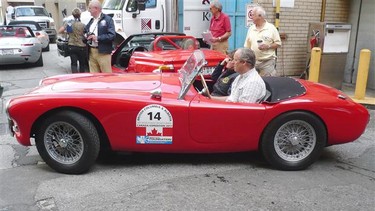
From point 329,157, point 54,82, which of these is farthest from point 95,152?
point 329,157

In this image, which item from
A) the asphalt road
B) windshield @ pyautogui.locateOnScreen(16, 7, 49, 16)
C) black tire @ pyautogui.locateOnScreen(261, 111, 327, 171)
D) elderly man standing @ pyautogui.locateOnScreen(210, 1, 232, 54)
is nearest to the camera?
the asphalt road

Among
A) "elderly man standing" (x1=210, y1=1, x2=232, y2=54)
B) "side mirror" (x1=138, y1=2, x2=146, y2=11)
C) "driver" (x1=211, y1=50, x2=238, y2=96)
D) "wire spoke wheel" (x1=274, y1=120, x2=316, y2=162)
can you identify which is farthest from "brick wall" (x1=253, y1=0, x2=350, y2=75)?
"wire spoke wheel" (x1=274, y1=120, x2=316, y2=162)

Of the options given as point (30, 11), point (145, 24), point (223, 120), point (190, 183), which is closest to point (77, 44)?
point (145, 24)

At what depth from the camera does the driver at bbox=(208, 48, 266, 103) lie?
12.9ft

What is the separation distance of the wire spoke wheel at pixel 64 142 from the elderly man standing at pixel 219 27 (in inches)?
177

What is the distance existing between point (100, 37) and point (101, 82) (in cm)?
234

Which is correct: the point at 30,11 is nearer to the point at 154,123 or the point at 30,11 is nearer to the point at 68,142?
the point at 68,142

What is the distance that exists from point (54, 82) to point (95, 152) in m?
1.11

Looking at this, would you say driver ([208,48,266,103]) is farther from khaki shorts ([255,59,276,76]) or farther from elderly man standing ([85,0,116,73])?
elderly man standing ([85,0,116,73])

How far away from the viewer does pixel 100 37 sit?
20.7ft

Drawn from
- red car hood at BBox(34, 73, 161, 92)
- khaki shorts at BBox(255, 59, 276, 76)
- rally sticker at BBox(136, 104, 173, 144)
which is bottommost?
rally sticker at BBox(136, 104, 173, 144)

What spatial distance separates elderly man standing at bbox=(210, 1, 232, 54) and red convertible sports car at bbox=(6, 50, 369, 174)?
374 cm

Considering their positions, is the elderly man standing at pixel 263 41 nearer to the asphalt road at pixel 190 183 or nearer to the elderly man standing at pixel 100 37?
the asphalt road at pixel 190 183

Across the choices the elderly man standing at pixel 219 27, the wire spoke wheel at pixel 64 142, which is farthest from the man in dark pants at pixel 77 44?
the wire spoke wheel at pixel 64 142
